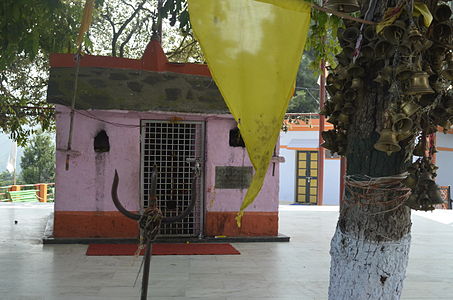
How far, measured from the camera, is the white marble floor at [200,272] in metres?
6.04

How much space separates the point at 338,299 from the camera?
3.12 meters

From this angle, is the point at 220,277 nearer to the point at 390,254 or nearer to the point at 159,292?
the point at 159,292

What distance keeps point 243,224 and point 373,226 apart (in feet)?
21.9

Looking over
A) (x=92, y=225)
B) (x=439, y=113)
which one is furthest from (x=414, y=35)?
(x=92, y=225)

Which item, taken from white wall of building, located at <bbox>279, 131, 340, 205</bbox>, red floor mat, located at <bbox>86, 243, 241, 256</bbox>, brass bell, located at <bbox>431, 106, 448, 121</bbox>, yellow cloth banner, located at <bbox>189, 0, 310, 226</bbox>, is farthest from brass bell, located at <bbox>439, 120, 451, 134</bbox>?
white wall of building, located at <bbox>279, 131, 340, 205</bbox>

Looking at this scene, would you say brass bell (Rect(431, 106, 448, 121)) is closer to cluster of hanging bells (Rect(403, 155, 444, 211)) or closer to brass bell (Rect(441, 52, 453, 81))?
brass bell (Rect(441, 52, 453, 81))

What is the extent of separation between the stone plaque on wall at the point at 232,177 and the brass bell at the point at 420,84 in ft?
22.6

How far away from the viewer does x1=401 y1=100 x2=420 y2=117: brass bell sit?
2838 millimetres

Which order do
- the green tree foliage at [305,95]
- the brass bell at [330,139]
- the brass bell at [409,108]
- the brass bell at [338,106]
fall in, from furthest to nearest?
1. the green tree foliage at [305,95]
2. the brass bell at [330,139]
3. the brass bell at [338,106]
4. the brass bell at [409,108]

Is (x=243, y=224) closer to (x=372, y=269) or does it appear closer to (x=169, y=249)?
(x=169, y=249)

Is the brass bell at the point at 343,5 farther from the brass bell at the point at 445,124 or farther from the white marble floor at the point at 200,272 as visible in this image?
the white marble floor at the point at 200,272

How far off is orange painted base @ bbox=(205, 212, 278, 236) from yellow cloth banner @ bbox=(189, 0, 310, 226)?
264 inches

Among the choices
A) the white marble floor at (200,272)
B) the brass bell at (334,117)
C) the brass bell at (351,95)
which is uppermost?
the brass bell at (351,95)

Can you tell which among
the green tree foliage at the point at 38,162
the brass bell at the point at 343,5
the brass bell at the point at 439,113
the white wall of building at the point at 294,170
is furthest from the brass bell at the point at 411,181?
the green tree foliage at the point at 38,162
